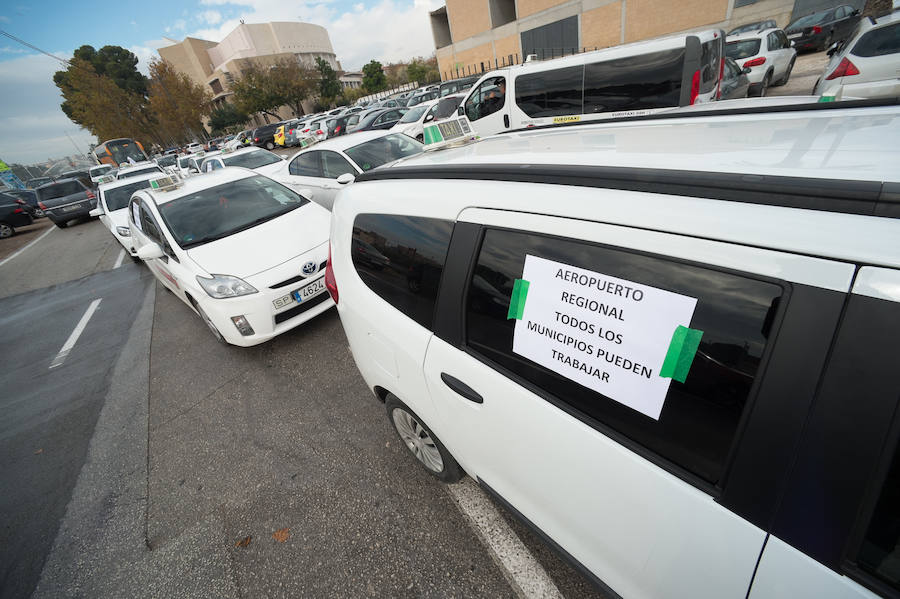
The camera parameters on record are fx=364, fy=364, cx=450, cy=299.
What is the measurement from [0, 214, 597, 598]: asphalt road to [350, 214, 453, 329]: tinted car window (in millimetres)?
1250

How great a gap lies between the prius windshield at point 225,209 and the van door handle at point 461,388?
3759 millimetres

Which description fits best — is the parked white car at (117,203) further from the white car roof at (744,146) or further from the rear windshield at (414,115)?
the white car roof at (744,146)


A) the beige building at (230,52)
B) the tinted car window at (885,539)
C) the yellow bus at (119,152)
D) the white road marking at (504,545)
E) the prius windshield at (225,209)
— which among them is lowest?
the white road marking at (504,545)

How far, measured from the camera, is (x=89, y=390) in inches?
154

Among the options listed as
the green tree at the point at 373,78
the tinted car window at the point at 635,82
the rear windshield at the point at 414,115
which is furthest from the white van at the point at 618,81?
the green tree at the point at 373,78

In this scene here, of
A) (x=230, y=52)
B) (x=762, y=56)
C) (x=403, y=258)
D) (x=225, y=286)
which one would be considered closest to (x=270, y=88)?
A: (x=230, y=52)

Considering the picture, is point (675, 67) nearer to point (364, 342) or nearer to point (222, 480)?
point (364, 342)

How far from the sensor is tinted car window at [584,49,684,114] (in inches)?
193

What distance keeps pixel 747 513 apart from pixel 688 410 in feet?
0.76

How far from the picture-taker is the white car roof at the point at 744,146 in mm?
843

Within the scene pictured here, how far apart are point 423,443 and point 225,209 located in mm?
3967

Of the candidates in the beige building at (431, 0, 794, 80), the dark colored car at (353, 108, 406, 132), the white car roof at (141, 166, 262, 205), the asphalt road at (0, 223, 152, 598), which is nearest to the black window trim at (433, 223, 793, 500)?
the asphalt road at (0, 223, 152, 598)

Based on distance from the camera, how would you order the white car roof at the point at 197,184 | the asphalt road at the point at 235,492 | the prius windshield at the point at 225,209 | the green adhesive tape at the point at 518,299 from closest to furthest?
the green adhesive tape at the point at 518,299 → the asphalt road at the point at 235,492 → the prius windshield at the point at 225,209 → the white car roof at the point at 197,184

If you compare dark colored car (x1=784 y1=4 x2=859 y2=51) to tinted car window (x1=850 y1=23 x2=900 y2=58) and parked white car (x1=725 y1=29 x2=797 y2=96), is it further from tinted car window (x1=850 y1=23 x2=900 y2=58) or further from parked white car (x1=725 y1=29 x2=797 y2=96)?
tinted car window (x1=850 y1=23 x2=900 y2=58)
